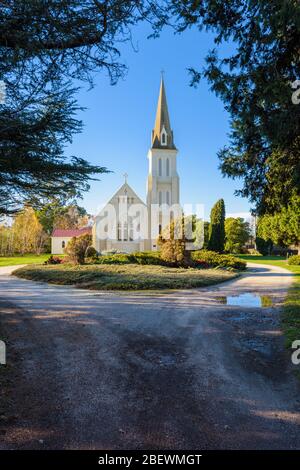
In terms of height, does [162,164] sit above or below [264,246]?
above

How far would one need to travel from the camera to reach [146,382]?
168 inches

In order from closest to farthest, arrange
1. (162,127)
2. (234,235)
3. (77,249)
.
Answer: (77,249)
(162,127)
(234,235)

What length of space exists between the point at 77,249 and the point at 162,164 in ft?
71.4

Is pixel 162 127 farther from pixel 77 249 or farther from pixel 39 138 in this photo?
pixel 39 138

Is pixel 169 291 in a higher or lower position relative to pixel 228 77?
lower

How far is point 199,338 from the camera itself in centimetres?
620

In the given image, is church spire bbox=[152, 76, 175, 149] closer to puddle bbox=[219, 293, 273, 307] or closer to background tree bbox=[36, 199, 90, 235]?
background tree bbox=[36, 199, 90, 235]

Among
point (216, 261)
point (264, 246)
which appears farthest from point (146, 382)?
point (264, 246)

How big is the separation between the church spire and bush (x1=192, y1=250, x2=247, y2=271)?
68.9 ft

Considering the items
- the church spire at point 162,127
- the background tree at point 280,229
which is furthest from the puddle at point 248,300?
the church spire at point 162,127

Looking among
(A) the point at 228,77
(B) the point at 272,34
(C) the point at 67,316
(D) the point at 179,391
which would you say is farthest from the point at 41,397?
(B) the point at 272,34

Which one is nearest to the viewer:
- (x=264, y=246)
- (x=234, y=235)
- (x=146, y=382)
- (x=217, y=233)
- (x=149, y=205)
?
(x=146, y=382)

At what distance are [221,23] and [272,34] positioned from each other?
138 centimetres

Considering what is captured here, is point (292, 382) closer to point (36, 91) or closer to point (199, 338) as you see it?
point (199, 338)
